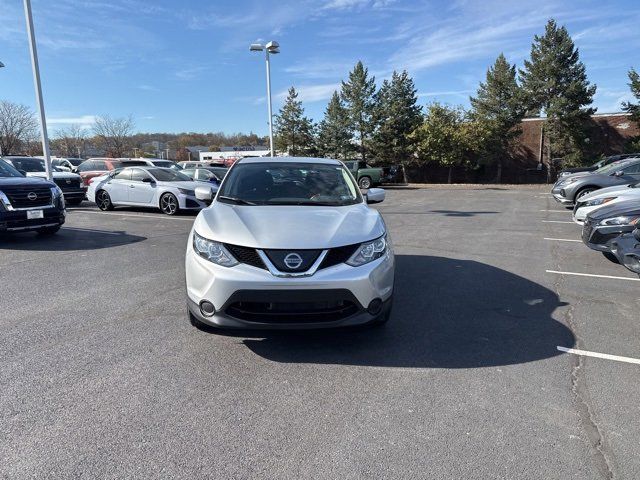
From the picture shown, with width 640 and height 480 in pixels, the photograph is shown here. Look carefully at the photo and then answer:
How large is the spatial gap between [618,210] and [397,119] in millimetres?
31172

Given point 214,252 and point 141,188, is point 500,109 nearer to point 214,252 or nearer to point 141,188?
point 141,188

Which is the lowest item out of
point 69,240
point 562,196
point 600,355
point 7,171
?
point 600,355

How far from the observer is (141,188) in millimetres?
13992

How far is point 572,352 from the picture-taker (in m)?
3.89

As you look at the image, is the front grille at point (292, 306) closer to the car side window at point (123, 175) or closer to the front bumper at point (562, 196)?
the car side window at point (123, 175)

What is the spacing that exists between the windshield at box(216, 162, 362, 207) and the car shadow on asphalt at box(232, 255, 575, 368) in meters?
1.42

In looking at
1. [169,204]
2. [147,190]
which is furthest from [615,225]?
[147,190]

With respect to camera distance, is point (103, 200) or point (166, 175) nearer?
point (166, 175)

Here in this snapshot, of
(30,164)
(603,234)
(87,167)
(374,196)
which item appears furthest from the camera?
(87,167)

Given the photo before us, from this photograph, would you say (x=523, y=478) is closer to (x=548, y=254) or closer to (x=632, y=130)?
(x=548, y=254)

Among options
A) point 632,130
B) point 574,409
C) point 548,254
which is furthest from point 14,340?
point 632,130

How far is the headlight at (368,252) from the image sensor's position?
144 inches

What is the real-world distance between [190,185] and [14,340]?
9945 millimetres

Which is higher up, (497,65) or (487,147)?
(497,65)
